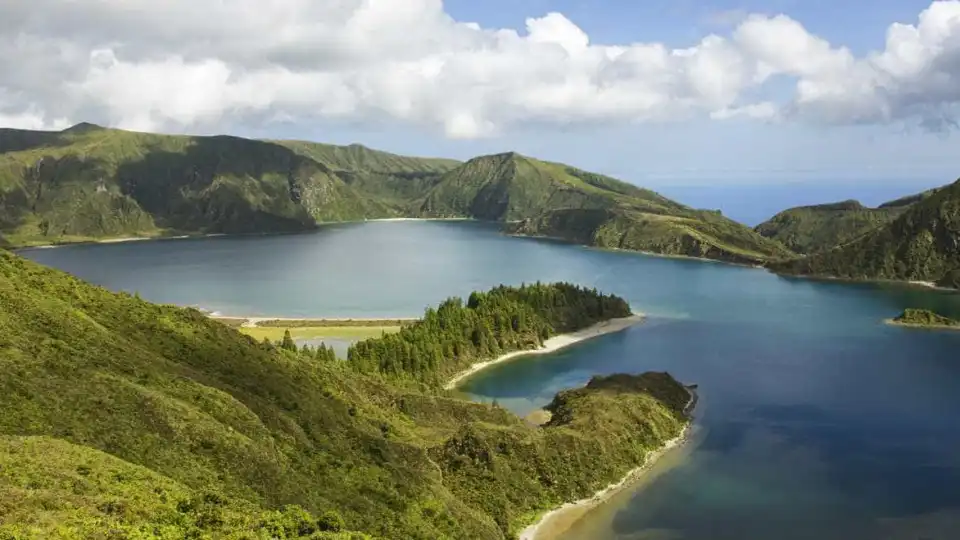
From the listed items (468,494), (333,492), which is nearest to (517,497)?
(468,494)

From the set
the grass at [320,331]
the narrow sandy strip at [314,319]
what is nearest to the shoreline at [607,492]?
the grass at [320,331]

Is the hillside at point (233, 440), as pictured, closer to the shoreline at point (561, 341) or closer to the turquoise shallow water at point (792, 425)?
the turquoise shallow water at point (792, 425)

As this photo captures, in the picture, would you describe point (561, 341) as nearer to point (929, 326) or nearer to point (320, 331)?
point (320, 331)

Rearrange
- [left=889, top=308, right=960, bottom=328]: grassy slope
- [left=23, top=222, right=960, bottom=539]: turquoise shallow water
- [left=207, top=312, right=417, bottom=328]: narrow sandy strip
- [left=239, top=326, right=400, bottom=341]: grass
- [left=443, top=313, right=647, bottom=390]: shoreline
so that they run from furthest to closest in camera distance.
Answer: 1. [left=889, top=308, right=960, bottom=328]: grassy slope
2. [left=207, top=312, right=417, bottom=328]: narrow sandy strip
3. [left=239, top=326, right=400, bottom=341]: grass
4. [left=443, top=313, right=647, bottom=390]: shoreline
5. [left=23, top=222, right=960, bottom=539]: turquoise shallow water

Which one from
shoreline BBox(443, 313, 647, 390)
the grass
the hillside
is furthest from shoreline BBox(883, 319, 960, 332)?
the grass

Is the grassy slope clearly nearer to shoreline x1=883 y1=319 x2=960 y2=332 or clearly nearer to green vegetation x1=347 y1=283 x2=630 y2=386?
shoreline x1=883 y1=319 x2=960 y2=332

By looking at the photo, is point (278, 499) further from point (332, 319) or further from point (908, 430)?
point (332, 319)
